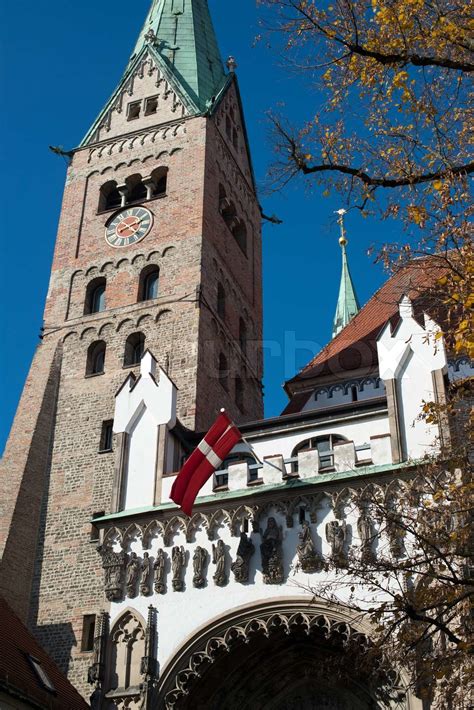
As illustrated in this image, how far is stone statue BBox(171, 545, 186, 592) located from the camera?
52.1 feet

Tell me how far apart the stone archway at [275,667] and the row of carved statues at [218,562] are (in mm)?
665

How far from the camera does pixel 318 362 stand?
2389 centimetres

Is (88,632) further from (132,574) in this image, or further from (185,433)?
(185,433)

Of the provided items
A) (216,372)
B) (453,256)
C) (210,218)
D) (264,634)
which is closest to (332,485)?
(264,634)

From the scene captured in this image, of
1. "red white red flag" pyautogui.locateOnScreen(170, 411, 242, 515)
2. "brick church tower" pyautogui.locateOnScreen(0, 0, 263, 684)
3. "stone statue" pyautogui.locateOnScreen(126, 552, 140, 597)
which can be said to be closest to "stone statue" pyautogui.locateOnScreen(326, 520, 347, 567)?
"red white red flag" pyautogui.locateOnScreen(170, 411, 242, 515)

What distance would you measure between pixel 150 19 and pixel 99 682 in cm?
2939

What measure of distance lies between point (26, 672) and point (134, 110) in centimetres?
2172

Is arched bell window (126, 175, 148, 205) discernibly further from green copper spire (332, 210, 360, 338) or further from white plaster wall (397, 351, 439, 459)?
white plaster wall (397, 351, 439, 459)

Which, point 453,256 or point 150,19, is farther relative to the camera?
point 150,19

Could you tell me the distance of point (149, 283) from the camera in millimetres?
27453

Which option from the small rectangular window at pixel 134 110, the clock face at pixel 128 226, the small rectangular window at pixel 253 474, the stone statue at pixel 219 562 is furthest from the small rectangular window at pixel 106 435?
the small rectangular window at pixel 134 110

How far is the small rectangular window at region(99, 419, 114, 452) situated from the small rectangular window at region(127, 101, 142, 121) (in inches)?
511

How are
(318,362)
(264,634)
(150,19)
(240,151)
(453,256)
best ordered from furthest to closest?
(150,19) → (240,151) → (318,362) → (264,634) → (453,256)

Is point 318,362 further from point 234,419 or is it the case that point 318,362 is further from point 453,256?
point 453,256
